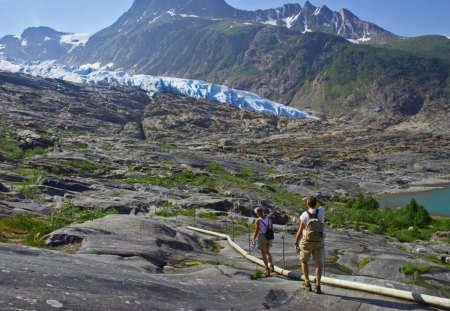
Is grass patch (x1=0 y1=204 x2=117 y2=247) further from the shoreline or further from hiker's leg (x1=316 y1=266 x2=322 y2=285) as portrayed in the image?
the shoreline

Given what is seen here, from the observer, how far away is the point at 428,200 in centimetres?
11138

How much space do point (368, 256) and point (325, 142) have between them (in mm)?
170054

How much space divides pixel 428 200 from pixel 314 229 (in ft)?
358

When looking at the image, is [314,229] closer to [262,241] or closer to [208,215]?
[262,241]

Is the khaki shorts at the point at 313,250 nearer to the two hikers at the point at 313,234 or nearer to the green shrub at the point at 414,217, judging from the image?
the two hikers at the point at 313,234

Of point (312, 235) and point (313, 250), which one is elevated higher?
point (312, 235)

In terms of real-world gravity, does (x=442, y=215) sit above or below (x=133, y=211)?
below

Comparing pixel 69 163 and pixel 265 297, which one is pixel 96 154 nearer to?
pixel 69 163

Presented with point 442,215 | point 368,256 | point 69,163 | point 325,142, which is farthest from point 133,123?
point 368,256

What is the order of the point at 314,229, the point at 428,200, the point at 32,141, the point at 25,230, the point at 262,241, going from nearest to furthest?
the point at 314,229
the point at 262,241
the point at 25,230
the point at 32,141
the point at 428,200

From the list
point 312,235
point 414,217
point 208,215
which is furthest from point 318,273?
point 414,217

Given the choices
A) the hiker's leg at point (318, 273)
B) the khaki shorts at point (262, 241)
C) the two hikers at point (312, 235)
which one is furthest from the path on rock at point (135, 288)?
the khaki shorts at point (262, 241)

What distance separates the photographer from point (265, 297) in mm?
14055

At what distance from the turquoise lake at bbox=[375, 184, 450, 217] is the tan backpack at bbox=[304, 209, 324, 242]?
88.5 m
